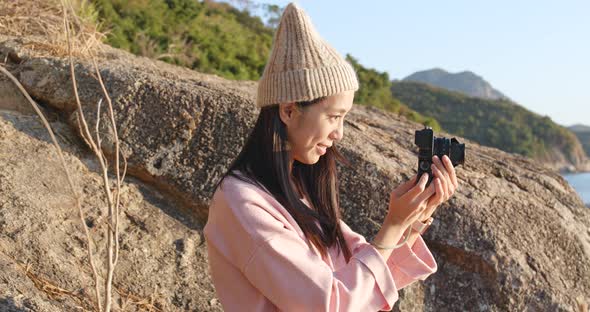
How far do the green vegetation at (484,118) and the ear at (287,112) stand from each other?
39.0 metres

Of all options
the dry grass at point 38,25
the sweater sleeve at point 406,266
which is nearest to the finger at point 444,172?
the sweater sleeve at point 406,266

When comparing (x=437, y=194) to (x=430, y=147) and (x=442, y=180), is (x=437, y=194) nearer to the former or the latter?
(x=442, y=180)

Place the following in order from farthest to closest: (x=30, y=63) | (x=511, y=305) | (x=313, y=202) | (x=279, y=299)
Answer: (x=30, y=63) < (x=511, y=305) < (x=313, y=202) < (x=279, y=299)

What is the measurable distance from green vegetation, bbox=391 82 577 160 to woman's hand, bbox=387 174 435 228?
39.0 meters

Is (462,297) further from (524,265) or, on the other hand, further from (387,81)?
(387,81)

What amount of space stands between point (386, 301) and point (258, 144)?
571 millimetres

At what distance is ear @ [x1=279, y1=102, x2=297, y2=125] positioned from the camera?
5.49ft

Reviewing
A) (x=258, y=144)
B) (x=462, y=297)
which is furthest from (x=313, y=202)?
(x=462, y=297)

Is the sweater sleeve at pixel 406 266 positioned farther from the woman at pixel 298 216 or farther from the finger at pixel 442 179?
the finger at pixel 442 179

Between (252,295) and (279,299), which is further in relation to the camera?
(252,295)

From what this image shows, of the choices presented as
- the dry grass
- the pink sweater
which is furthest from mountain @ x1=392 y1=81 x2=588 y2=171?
the pink sweater

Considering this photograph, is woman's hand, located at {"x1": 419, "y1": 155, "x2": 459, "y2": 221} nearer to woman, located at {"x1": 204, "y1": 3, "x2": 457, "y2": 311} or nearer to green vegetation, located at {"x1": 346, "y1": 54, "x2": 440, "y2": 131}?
woman, located at {"x1": 204, "y1": 3, "x2": 457, "y2": 311}

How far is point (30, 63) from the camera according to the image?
10.4 ft

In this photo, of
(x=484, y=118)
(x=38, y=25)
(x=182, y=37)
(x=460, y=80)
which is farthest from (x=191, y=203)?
(x=460, y=80)
